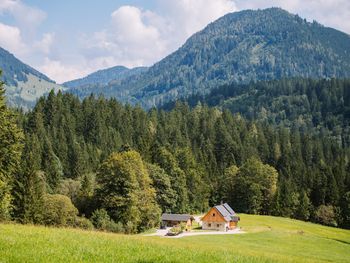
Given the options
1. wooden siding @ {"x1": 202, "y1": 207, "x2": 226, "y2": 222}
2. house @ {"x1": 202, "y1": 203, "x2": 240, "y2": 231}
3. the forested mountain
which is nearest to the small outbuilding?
wooden siding @ {"x1": 202, "y1": 207, "x2": 226, "y2": 222}

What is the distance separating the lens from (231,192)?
133 metres

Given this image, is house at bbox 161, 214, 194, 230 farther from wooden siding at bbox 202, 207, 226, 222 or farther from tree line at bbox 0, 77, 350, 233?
wooden siding at bbox 202, 207, 226, 222

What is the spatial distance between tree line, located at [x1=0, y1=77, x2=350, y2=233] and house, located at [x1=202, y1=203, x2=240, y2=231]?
32.8 feet

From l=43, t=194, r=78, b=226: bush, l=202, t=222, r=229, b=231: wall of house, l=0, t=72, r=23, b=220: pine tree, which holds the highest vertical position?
l=0, t=72, r=23, b=220: pine tree

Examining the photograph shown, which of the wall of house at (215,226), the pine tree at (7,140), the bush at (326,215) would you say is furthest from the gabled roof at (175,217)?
the pine tree at (7,140)

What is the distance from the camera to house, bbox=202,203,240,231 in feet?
308

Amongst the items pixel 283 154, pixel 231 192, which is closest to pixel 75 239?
pixel 231 192

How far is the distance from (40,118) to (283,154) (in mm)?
94915

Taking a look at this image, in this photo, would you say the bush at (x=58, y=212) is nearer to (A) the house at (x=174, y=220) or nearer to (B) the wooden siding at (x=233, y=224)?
(A) the house at (x=174, y=220)

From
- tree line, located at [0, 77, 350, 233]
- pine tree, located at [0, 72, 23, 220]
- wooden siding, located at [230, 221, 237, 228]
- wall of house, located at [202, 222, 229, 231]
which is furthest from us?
wooden siding, located at [230, 221, 237, 228]

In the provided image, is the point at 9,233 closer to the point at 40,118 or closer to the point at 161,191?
the point at 161,191

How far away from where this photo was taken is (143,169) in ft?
276

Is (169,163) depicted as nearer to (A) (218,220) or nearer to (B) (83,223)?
(A) (218,220)

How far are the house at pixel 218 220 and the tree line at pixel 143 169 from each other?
32.8ft
